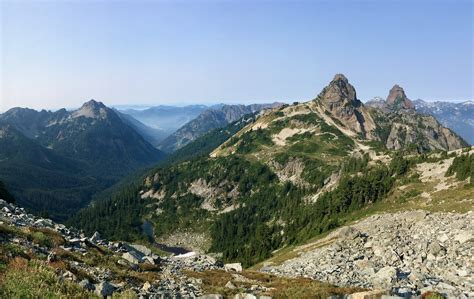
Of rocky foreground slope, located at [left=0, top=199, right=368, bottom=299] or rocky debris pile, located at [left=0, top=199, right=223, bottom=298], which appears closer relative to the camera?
rocky foreground slope, located at [left=0, top=199, right=368, bottom=299]

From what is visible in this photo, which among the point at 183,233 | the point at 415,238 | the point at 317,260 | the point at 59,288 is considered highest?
the point at 59,288

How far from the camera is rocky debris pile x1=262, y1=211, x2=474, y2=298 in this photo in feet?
116

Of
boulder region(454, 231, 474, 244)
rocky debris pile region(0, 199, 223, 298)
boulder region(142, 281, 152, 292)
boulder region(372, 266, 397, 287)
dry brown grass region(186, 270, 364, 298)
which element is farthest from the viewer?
boulder region(454, 231, 474, 244)

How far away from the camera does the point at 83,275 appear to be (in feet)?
80.0

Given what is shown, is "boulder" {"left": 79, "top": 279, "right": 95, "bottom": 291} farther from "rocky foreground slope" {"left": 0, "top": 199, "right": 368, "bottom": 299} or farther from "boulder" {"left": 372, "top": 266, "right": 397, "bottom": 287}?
"boulder" {"left": 372, "top": 266, "right": 397, "bottom": 287}

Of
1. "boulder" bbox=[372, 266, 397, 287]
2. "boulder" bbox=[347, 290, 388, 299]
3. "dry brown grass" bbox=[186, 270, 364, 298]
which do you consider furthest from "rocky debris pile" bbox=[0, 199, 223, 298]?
"boulder" bbox=[372, 266, 397, 287]

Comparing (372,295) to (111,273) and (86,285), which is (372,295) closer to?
(86,285)

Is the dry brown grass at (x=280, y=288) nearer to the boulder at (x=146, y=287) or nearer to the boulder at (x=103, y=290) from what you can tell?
the boulder at (x=146, y=287)

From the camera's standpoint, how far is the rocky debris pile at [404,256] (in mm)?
35406

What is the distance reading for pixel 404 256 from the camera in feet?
164

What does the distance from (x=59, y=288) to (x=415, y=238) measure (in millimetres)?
52291

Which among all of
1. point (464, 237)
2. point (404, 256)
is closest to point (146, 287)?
point (404, 256)

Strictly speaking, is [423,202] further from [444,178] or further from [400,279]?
[400,279]

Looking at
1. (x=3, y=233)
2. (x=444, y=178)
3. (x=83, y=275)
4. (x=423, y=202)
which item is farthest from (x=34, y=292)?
(x=444, y=178)
